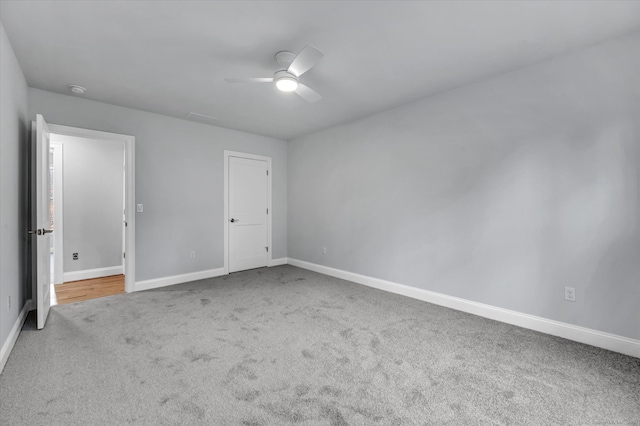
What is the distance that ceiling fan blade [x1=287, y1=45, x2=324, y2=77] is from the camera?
2.15 metres

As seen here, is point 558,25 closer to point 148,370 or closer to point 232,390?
point 232,390

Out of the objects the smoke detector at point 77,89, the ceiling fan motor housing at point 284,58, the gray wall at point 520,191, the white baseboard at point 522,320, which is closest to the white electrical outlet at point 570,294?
the gray wall at point 520,191

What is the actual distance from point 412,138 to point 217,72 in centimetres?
245

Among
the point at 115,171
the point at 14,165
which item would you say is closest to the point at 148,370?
the point at 14,165

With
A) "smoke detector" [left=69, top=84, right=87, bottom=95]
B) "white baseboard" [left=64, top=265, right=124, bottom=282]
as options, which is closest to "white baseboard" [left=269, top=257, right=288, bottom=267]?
"white baseboard" [left=64, top=265, right=124, bottom=282]

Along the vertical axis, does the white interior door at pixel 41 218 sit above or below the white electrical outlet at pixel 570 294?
above

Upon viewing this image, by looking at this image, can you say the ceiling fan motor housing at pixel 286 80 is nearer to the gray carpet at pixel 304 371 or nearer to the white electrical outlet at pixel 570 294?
the gray carpet at pixel 304 371

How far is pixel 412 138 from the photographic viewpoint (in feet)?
12.4

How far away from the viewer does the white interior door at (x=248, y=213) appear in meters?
5.12

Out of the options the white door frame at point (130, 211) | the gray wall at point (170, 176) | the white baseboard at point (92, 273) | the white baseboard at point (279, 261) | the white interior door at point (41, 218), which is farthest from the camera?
the white baseboard at point (279, 261)

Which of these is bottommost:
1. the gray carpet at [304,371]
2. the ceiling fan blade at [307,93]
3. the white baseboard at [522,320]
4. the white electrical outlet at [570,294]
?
the gray carpet at [304,371]

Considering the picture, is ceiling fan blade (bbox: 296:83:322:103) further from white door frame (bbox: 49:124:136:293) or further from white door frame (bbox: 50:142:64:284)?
white door frame (bbox: 50:142:64:284)

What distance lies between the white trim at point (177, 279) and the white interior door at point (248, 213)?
0.32 meters

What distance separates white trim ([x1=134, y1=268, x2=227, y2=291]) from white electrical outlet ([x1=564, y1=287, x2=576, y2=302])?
14.9 ft
